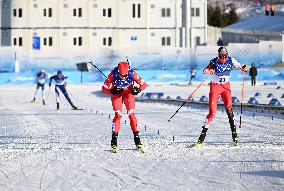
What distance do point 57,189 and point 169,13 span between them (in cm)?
6489

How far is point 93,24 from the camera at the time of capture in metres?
72.8

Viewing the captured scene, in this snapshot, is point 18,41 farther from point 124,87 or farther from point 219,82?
point 124,87

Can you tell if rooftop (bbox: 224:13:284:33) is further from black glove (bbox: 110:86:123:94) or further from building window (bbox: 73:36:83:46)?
black glove (bbox: 110:86:123:94)

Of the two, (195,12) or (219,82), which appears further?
(195,12)

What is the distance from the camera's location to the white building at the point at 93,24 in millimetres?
71938

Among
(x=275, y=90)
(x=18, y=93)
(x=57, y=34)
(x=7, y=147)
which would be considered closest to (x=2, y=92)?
(x=18, y=93)

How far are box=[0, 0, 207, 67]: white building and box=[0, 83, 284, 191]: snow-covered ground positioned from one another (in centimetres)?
5238

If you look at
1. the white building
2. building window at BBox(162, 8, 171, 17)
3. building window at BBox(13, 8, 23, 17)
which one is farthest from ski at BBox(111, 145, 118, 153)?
building window at BBox(162, 8, 171, 17)

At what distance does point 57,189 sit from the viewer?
29.8ft

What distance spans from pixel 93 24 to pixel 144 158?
201ft

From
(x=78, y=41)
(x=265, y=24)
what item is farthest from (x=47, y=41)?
(x=265, y=24)

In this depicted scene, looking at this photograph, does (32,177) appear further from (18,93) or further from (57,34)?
(57,34)

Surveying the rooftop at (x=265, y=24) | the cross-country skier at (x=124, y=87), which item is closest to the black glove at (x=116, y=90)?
the cross-country skier at (x=124, y=87)

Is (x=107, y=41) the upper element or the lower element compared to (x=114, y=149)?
upper
